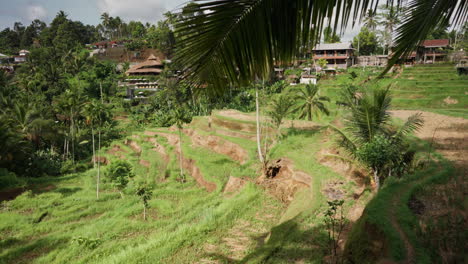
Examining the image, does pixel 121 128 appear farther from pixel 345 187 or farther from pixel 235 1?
pixel 235 1

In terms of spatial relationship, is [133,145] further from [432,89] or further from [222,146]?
[432,89]

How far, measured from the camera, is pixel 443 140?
963 centimetres

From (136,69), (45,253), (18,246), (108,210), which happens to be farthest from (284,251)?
(136,69)

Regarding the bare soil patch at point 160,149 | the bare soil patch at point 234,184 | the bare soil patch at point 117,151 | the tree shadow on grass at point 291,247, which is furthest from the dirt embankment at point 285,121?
the tree shadow on grass at point 291,247

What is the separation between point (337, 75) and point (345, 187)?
1168 inches

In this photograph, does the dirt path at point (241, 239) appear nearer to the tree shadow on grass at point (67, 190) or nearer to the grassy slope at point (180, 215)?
the grassy slope at point (180, 215)

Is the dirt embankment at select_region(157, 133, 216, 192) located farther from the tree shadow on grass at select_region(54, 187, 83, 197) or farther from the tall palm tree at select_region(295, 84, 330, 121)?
the tall palm tree at select_region(295, 84, 330, 121)

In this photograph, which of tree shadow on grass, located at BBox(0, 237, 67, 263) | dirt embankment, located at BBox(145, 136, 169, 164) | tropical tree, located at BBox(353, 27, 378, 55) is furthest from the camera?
tropical tree, located at BBox(353, 27, 378, 55)

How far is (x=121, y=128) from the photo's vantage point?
→ 3478cm

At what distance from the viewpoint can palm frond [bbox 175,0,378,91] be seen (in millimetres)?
1232

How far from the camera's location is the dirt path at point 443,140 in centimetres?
501

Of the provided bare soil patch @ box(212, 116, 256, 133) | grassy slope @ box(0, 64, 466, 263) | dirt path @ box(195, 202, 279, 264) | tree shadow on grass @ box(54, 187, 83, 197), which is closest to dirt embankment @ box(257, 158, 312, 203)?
grassy slope @ box(0, 64, 466, 263)

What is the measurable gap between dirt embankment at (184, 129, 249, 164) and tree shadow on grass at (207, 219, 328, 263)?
9.74m

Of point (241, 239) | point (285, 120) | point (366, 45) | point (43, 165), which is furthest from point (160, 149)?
point (366, 45)
